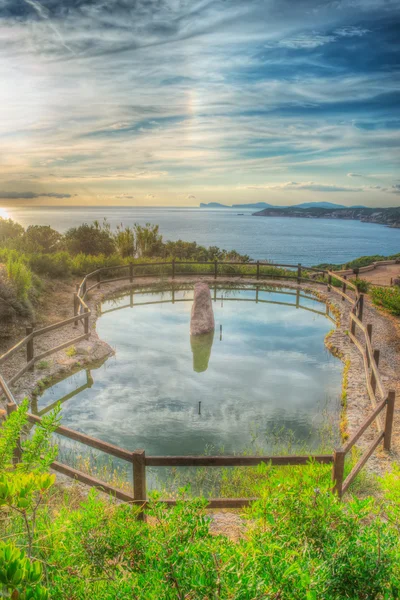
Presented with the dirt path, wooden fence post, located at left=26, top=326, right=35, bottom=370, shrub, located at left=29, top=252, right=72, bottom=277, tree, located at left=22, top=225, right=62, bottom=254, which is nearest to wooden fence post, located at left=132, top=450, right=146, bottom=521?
wooden fence post, located at left=26, top=326, right=35, bottom=370

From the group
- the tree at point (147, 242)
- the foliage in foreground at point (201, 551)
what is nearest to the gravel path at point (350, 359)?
the foliage in foreground at point (201, 551)

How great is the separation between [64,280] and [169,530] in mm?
19135

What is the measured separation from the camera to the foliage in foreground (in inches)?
67.1

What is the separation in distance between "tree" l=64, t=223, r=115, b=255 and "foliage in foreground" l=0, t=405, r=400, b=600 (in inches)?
1007

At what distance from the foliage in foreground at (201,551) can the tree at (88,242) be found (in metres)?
25.6

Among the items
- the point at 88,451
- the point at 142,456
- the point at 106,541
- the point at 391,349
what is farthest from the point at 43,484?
the point at 391,349

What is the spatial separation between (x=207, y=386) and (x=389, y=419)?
4.29 metres

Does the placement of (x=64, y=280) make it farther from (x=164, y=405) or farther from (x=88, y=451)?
(x=88, y=451)

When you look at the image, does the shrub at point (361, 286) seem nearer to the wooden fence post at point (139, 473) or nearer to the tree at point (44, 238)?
the tree at point (44, 238)

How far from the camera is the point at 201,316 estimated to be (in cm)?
1400

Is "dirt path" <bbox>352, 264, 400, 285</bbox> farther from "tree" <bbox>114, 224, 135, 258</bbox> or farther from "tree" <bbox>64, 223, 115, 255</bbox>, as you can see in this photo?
"tree" <bbox>64, 223, 115, 255</bbox>

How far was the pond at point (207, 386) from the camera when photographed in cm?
795

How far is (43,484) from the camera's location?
1.90 m

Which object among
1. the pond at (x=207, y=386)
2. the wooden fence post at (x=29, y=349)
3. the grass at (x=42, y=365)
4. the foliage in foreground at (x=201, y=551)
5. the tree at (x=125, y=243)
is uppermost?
the tree at (x=125, y=243)
